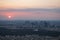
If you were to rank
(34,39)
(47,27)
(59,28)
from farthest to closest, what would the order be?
(47,27) → (59,28) → (34,39)

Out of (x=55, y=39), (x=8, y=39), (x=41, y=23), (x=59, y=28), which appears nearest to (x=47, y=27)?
(x=41, y=23)

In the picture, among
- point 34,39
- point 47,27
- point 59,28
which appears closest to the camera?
point 34,39

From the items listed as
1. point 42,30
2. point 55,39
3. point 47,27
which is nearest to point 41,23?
point 47,27

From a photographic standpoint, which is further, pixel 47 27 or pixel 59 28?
pixel 47 27

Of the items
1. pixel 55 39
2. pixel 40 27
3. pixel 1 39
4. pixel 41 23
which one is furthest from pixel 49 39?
pixel 41 23

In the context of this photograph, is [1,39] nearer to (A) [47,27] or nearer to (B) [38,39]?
(B) [38,39]

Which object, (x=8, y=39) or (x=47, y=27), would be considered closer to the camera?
(x=8, y=39)

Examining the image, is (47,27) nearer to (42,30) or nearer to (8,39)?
(42,30)

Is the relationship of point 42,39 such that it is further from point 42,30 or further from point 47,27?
point 47,27
